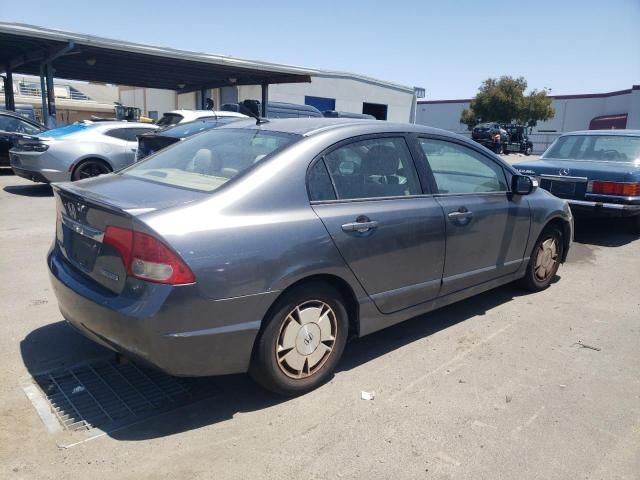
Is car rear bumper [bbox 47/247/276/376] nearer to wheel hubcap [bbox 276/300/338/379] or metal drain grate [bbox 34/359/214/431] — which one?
wheel hubcap [bbox 276/300/338/379]

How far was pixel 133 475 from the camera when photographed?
243cm

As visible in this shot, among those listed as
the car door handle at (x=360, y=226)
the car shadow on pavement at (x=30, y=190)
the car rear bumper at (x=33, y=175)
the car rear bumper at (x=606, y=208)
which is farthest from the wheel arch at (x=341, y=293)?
the car shadow on pavement at (x=30, y=190)

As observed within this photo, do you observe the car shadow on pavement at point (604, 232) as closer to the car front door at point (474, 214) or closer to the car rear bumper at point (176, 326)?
the car front door at point (474, 214)

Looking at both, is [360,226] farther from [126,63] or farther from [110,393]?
[126,63]

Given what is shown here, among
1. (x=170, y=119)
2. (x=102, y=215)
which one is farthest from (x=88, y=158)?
(x=102, y=215)

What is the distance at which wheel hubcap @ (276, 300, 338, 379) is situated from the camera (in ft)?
9.89

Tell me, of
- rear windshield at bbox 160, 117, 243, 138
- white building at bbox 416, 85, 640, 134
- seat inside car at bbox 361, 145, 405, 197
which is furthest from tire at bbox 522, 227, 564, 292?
white building at bbox 416, 85, 640, 134

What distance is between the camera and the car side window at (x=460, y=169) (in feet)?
13.1

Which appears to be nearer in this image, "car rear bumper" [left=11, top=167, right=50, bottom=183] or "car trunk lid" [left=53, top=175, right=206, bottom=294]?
"car trunk lid" [left=53, top=175, right=206, bottom=294]

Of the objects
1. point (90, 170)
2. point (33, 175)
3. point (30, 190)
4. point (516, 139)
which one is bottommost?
point (30, 190)

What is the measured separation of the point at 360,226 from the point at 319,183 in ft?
1.23

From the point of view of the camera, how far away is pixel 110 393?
3143 mm

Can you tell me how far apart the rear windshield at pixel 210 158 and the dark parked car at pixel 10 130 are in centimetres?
1004

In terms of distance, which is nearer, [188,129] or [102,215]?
[102,215]
